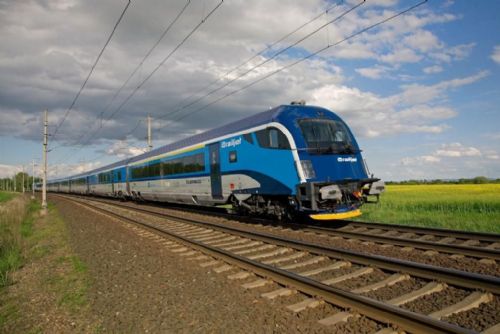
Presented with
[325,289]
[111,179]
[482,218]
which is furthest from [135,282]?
[111,179]

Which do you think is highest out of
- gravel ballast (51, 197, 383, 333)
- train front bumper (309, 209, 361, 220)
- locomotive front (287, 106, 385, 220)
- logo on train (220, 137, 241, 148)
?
logo on train (220, 137, 241, 148)

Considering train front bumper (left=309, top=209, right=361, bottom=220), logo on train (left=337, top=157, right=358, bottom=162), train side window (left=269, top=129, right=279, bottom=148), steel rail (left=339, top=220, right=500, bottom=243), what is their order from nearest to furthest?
steel rail (left=339, top=220, right=500, bottom=243) → train front bumper (left=309, top=209, right=361, bottom=220) → logo on train (left=337, top=157, right=358, bottom=162) → train side window (left=269, top=129, right=279, bottom=148)

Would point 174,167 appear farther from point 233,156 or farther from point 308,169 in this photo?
point 308,169

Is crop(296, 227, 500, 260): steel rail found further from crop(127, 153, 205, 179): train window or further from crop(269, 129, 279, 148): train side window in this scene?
crop(127, 153, 205, 179): train window

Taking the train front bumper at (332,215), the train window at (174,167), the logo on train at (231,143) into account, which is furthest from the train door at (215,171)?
the train front bumper at (332,215)

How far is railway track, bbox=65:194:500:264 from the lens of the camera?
6827 millimetres

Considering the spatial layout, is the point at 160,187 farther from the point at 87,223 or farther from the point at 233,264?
the point at 233,264

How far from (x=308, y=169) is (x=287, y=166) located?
618 millimetres

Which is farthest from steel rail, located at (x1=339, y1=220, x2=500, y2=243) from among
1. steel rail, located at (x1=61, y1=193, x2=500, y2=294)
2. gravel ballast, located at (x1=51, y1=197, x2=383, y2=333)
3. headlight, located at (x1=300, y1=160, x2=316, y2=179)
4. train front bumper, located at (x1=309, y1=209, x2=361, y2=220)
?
gravel ballast, located at (x1=51, y1=197, x2=383, y2=333)

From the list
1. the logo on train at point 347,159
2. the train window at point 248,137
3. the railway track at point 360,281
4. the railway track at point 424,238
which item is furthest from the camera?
the train window at point 248,137

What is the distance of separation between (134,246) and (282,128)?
17.0 ft

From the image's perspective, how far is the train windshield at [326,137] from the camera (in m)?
10.7

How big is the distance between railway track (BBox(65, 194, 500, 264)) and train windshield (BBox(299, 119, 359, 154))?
2.28 meters

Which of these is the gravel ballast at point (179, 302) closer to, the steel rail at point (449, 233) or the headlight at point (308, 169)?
the headlight at point (308, 169)
